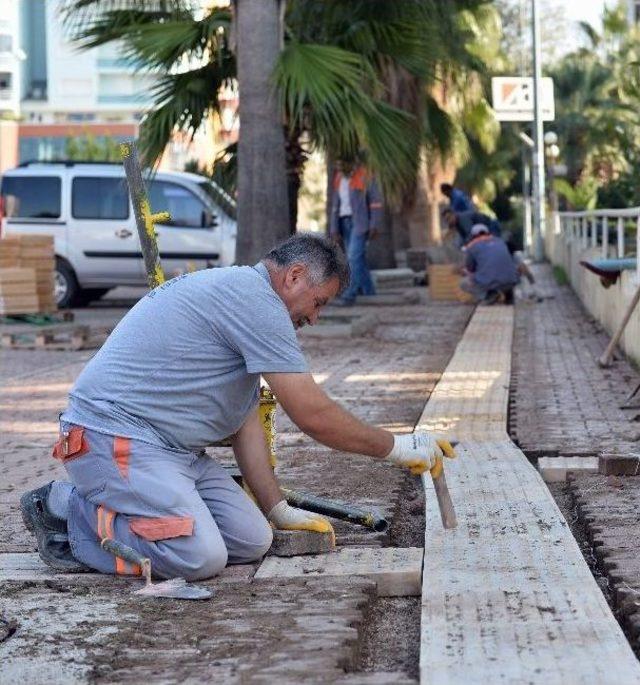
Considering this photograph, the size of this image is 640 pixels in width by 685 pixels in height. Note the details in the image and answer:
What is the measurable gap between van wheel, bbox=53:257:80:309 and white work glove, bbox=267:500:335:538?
1641 cm

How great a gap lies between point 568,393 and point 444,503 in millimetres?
5337

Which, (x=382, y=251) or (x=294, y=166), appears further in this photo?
(x=382, y=251)

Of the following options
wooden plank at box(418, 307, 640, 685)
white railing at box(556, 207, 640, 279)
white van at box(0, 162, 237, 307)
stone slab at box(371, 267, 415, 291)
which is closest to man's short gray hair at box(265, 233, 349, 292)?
wooden plank at box(418, 307, 640, 685)

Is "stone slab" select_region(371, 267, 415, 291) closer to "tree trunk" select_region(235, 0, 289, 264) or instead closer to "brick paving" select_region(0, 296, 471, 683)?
"tree trunk" select_region(235, 0, 289, 264)

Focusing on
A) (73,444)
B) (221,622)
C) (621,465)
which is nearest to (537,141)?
(621,465)

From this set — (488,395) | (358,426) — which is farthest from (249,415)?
(488,395)

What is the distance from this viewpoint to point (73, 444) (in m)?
5.45

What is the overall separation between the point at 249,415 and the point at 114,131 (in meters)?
81.3

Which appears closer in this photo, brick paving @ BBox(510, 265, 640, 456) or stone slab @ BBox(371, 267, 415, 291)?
brick paving @ BBox(510, 265, 640, 456)

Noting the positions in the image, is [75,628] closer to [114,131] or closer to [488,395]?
[488,395]

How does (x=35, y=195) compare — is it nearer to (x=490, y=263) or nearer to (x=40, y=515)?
(x=490, y=263)

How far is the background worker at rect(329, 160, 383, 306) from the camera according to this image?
20031mm

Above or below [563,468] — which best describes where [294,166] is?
above

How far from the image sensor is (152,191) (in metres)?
21.3
